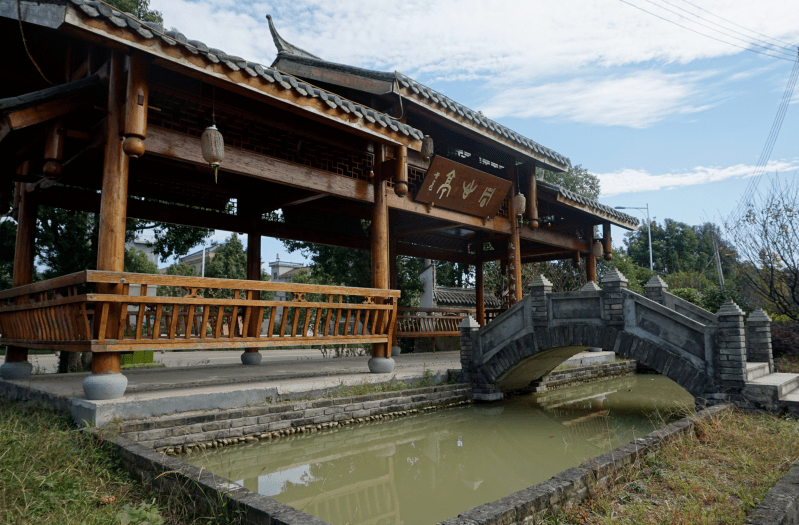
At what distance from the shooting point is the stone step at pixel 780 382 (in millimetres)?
5922

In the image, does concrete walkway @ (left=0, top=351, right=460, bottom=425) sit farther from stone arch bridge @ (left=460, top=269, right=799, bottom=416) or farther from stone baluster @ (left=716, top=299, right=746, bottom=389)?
stone baluster @ (left=716, top=299, right=746, bottom=389)

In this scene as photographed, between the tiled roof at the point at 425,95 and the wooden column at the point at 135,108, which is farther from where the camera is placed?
the tiled roof at the point at 425,95

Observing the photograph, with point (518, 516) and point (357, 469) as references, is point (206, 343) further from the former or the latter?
point (518, 516)

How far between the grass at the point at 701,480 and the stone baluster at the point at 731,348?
3.04 ft

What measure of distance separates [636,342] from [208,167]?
584 centimetres

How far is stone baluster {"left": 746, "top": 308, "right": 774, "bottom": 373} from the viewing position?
288 inches

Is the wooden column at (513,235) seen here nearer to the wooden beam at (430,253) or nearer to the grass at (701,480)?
the wooden beam at (430,253)

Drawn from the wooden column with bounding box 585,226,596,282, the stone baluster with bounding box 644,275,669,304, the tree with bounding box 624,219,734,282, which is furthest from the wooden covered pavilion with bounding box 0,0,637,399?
the tree with bounding box 624,219,734,282

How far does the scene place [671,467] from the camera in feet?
12.9

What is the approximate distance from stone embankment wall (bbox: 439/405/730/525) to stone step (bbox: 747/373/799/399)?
107 inches

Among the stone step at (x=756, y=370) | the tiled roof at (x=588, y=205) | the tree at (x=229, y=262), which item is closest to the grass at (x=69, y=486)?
the stone step at (x=756, y=370)

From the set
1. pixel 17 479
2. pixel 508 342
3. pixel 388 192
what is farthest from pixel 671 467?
pixel 388 192

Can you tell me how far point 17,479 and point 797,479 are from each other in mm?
4909

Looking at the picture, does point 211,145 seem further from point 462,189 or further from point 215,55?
point 462,189
